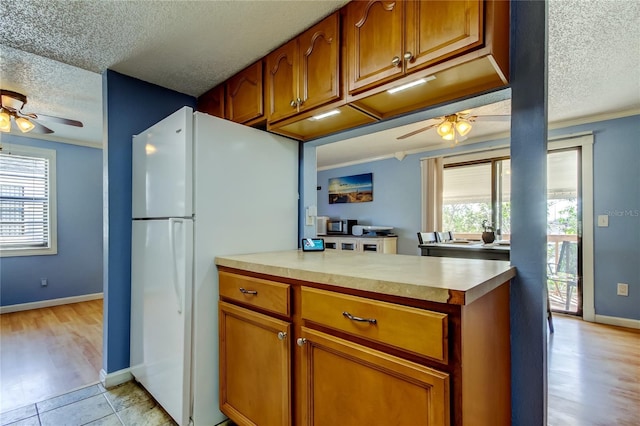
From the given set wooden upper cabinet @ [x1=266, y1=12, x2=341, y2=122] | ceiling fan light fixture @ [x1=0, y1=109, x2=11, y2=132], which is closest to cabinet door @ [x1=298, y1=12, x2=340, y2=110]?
wooden upper cabinet @ [x1=266, y1=12, x2=341, y2=122]

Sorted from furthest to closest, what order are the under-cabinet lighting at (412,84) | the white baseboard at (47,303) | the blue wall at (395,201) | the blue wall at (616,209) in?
the blue wall at (395,201) → the white baseboard at (47,303) → the blue wall at (616,209) → the under-cabinet lighting at (412,84)

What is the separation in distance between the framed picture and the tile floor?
437cm

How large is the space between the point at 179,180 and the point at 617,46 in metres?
2.95

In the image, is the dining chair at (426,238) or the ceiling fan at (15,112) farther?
the dining chair at (426,238)

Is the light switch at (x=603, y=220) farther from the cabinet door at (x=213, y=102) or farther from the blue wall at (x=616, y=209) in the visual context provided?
the cabinet door at (x=213, y=102)

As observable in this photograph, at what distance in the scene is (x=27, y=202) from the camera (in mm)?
4051

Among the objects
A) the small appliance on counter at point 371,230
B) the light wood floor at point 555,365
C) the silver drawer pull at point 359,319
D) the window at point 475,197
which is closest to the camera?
the silver drawer pull at point 359,319

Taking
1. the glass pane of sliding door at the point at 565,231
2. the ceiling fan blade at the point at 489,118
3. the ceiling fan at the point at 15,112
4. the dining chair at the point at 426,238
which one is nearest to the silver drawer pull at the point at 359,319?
the dining chair at the point at 426,238

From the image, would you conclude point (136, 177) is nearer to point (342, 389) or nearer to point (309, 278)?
point (309, 278)

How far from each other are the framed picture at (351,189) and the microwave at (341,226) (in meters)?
0.49

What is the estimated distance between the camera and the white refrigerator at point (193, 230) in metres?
1.60

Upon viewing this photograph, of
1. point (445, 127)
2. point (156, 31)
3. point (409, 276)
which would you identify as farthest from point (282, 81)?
point (445, 127)

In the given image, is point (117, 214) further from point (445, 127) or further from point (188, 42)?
point (445, 127)

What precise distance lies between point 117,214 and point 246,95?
124 cm
